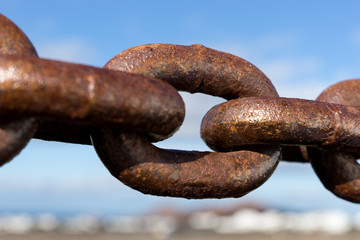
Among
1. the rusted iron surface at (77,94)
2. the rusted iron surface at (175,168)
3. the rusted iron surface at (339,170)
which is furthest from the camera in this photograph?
the rusted iron surface at (339,170)

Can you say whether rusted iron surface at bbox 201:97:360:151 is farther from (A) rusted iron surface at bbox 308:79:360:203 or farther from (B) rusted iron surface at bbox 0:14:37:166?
(B) rusted iron surface at bbox 0:14:37:166

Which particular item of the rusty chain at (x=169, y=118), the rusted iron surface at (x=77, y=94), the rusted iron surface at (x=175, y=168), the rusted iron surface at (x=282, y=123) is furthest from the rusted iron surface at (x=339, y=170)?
the rusted iron surface at (x=77, y=94)

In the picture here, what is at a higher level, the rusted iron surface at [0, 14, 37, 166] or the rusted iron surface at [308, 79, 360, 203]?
the rusted iron surface at [0, 14, 37, 166]

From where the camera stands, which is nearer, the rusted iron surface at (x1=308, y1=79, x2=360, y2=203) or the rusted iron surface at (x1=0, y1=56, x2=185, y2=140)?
the rusted iron surface at (x1=0, y1=56, x2=185, y2=140)

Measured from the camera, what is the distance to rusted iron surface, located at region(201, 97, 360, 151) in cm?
149

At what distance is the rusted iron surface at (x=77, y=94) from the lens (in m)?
1.07

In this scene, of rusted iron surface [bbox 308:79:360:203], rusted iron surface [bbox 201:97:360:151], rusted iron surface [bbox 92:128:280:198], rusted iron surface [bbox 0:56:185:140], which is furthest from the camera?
rusted iron surface [bbox 308:79:360:203]

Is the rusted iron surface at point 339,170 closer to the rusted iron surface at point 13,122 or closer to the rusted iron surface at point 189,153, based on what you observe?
the rusted iron surface at point 189,153

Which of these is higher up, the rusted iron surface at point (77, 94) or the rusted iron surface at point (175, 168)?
the rusted iron surface at point (77, 94)

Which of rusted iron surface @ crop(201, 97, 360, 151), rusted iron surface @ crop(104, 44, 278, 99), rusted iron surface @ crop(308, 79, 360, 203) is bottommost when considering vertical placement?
rusted iron surface @ crop(308, 79, 360, 203)

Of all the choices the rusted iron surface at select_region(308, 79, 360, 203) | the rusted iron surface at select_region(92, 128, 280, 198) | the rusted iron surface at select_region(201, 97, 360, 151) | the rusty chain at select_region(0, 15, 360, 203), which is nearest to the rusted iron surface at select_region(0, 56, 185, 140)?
the rusty chain at select_region(0, 15, 360, 203)

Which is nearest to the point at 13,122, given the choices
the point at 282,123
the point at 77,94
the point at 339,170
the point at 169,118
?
the point at 77,94

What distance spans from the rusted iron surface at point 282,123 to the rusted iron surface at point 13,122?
65cm

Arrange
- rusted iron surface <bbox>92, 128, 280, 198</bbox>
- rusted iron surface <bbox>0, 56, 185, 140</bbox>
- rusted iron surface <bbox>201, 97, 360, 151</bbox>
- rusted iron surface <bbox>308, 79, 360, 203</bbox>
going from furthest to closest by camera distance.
Result: rusted iron surface <bbox>308, 79, 360, 203</bbox> < rusted iron surface <bbox>201, 97, 360, 151</bbox> < rusted iron surface <bbox>92, 128, 280, 198</bbox> < rusted iron surface <bbox>0, 56, 185, 140</bbox>
